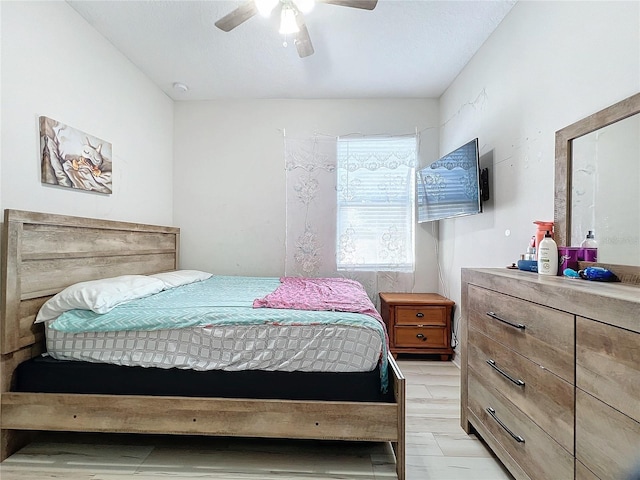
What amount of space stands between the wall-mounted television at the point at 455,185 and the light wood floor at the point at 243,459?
155 cm

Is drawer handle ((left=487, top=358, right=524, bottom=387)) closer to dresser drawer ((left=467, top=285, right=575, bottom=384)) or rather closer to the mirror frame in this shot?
dresser drawer ((left=467, top=285, right=575, bottom=384))

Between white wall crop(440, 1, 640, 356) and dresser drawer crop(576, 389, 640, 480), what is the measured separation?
3.74 feet

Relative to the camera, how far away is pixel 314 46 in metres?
2.65

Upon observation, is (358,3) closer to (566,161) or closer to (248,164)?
(566,161)

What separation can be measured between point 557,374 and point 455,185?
1766mm

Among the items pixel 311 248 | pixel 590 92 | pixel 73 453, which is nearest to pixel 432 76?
pixel 590 92

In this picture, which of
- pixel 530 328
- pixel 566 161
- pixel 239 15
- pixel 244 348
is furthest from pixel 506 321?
pixel 239 15

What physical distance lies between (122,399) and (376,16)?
2797 mm

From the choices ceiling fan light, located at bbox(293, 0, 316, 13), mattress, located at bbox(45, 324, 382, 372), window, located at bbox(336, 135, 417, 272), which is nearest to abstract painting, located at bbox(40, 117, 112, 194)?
mattress, located at bbox(45, 324, 382, 372)

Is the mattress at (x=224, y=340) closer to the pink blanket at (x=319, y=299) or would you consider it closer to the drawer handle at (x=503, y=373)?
the pink blanket at (x=319, y=299)

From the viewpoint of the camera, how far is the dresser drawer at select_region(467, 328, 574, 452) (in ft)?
3.78

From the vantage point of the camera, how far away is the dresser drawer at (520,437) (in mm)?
1186

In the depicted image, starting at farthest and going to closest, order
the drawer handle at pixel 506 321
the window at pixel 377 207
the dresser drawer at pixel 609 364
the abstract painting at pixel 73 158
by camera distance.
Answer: the window at pixel 377 207, the abstract painting at pixel 73 158, the drawer handle at pixel 506 321, the dresser drawer at pixel 609 364

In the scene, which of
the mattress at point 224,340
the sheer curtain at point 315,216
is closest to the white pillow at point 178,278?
the mattress at point 224,340
